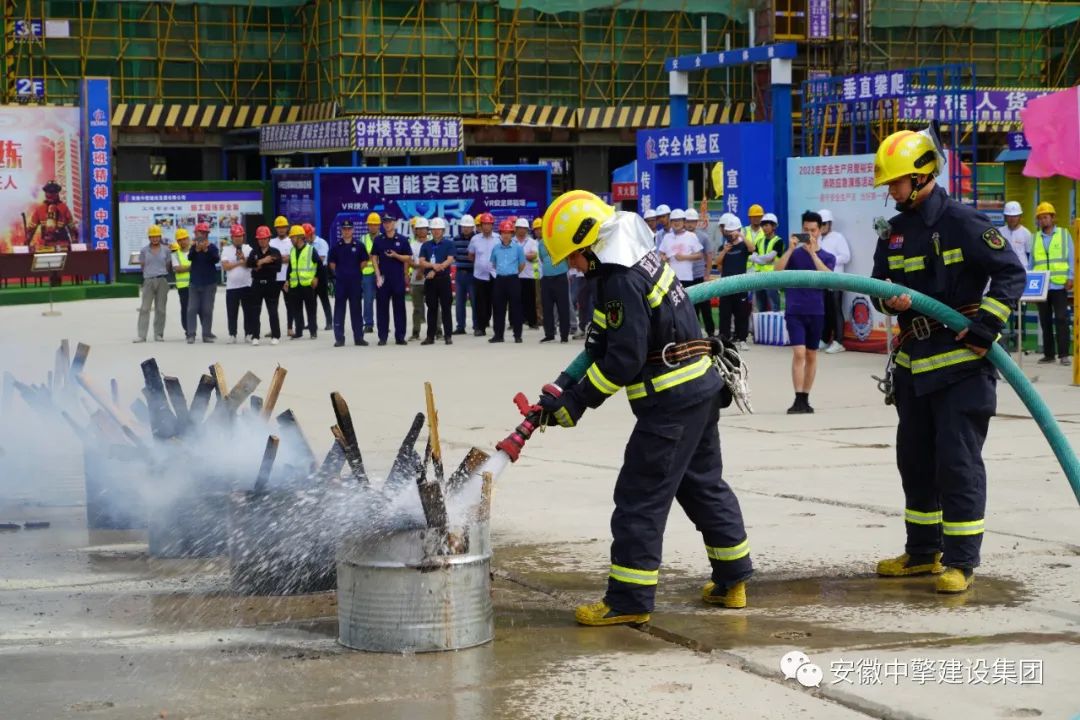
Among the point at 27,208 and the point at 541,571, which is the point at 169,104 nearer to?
the point at 27,208

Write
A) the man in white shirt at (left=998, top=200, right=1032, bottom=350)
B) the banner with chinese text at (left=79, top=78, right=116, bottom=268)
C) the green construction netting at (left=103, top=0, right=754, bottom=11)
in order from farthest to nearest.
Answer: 1. the green construction netting at (left=103, top=0, right=754, bottom=11)
2. the banner with chinese text at (left=79, top=78, right=116, bottom=268)
3. the man in white shirt at (left=998, top=200, right=1032, bottom=350)

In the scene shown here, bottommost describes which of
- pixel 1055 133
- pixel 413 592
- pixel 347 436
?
pixel 413 592

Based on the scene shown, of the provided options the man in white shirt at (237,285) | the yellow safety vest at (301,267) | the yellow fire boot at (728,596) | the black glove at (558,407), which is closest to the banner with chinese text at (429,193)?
the man in white shirt at (237,285)

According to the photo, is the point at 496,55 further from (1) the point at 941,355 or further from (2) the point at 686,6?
(1) the point at 941,355

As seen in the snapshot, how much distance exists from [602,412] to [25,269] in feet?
65.0

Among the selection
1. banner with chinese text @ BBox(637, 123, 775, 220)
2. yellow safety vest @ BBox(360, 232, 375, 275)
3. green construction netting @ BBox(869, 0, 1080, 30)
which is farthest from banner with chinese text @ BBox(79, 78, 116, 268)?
green construction netting @ BBox(869, 0, 1080, 30)

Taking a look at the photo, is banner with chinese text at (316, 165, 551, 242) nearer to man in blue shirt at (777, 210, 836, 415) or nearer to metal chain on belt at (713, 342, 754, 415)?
man in blue shirt at (777, 210, 836, 415)

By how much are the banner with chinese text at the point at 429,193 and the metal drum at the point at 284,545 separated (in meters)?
20.6

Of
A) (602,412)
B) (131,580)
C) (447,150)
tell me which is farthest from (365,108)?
(131,580)

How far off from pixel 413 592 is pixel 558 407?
0.89 meters

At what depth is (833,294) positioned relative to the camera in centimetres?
1944

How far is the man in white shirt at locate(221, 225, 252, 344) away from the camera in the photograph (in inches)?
874

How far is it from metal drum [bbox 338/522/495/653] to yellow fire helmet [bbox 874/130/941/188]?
2.49 metres

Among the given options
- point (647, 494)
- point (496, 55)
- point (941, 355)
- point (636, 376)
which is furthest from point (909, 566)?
point (496, 55)
